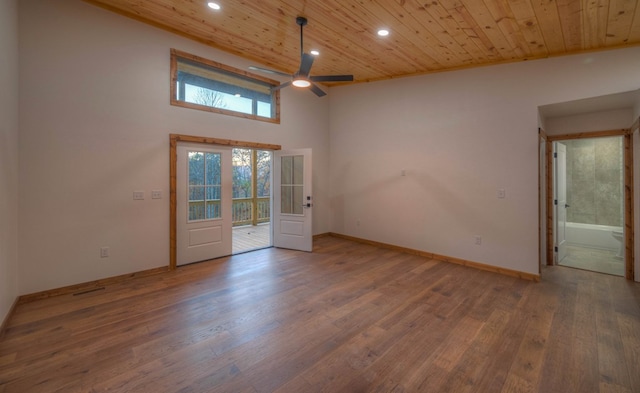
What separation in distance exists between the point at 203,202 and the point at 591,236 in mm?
7596

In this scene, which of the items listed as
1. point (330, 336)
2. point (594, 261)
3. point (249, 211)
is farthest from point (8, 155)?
point (594, 261)

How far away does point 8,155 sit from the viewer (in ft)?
8.77

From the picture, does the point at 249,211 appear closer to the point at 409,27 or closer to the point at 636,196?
the point at 409,27

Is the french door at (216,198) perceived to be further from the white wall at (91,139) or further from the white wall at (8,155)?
the white wall at (8,155)

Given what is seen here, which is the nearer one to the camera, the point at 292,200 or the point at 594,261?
the point at 594,261

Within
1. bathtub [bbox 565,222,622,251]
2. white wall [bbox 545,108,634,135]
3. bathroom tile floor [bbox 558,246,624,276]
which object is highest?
white wall [bbox 545,108,634,135]

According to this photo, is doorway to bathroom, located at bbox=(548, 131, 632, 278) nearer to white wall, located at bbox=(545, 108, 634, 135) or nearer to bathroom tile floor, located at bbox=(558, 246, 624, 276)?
bathroom tile floor, located at bbox=(558, 246, 624, 276)

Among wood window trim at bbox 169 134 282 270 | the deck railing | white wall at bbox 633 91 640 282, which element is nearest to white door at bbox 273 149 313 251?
wood window trim at bbox 169 134 282 270

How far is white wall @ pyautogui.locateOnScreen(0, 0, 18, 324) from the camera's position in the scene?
2494 mm

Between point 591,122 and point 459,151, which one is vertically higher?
point 591,122

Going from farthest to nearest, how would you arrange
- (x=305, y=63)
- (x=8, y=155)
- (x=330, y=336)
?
(x=305, y=63), (x=8, y=155), (x=330, y=336)

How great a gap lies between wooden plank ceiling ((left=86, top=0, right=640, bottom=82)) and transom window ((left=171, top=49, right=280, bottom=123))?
0.37m

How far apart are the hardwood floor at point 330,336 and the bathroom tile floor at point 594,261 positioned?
0.44m

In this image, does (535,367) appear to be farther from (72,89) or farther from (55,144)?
(72,89)
